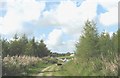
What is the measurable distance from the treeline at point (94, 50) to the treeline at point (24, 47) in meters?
1.64

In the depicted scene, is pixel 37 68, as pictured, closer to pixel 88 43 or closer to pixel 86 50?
pixel 86 50

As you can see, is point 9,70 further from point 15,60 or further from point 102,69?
point 102,69

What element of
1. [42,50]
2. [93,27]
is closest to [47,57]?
[42,50]

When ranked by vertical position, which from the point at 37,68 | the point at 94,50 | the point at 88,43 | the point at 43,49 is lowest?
the point at 37,68

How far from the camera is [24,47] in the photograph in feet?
48.9

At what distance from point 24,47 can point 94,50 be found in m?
3.56

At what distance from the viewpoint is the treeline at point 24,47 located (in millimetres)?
14276

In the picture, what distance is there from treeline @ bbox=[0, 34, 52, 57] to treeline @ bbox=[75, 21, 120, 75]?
5.36 feet

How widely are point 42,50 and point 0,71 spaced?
3.47m

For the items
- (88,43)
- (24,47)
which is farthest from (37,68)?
(88,43)

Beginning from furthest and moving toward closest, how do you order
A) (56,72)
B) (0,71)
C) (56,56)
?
(56,56)
(56,72)
(0,71)

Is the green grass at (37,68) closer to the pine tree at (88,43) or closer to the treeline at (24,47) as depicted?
the treeline at (24,47)

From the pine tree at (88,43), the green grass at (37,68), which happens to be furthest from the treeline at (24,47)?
the pine tree at (88,43)

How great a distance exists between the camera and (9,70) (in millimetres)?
12438
